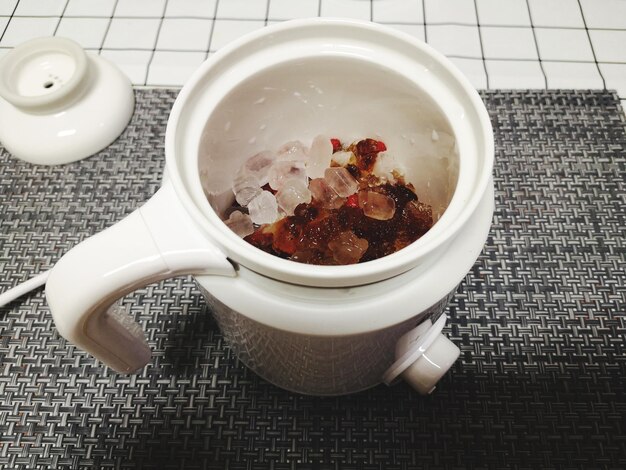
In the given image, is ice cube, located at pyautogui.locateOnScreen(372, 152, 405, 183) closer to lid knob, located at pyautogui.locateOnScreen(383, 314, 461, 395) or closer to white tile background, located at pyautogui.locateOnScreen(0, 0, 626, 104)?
lid knob, located at pyautogui.locateOnScreen(383, 314, 461, 395)

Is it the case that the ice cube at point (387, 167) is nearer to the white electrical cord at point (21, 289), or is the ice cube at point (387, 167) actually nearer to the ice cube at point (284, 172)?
the ice cube at point (284, 172)

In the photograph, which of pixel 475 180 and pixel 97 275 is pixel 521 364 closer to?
pixel 475 180

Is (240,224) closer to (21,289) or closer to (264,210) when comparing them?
(264,210)

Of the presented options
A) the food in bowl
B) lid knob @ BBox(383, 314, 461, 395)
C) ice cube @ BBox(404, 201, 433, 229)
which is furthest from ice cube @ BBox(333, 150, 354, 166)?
lid knob @ BBox(383, 314, 461, 395)

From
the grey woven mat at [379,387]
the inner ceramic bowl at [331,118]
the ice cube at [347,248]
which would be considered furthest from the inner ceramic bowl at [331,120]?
the grey woven mat at [379,387]

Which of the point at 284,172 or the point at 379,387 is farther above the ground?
the point at 284,172

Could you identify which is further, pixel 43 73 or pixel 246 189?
pixel 43 73

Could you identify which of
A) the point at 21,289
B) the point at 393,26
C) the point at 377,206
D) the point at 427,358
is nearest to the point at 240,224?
the point at 377,206
